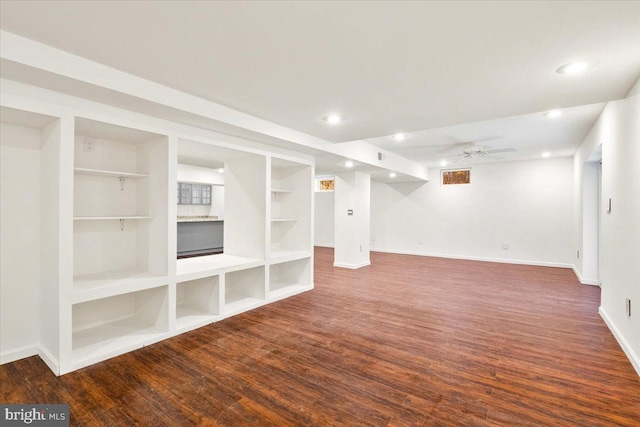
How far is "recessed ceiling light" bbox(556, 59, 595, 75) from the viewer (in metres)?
2.19

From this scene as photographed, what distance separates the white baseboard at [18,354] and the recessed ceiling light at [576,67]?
4901mm

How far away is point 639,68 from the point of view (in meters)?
2.27

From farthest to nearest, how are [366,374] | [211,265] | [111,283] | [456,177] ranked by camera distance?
[456,177] < [211,265] < [111,283] < [366,374]

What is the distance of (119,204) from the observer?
341 centimetres

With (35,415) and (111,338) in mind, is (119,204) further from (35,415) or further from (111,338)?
(35,415)

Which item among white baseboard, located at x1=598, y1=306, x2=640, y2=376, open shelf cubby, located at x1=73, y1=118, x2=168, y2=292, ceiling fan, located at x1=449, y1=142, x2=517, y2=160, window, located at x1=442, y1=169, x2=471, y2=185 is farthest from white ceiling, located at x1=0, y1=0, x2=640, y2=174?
window, located at x1=442, y1=169, x2=471, y2=185

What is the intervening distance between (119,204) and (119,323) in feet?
4.21

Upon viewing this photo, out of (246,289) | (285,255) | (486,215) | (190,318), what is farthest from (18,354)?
(486,215)

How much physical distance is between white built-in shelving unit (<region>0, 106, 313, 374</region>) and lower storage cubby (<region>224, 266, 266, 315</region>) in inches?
0.6

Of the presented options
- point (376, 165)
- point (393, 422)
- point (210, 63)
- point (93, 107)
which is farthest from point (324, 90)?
point (376, 165)

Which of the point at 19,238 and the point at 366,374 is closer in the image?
the point at 366,374

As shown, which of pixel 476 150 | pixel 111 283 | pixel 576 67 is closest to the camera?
pixel 576 67

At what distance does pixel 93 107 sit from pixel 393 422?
3284 mm

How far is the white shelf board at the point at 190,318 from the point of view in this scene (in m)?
3.40
